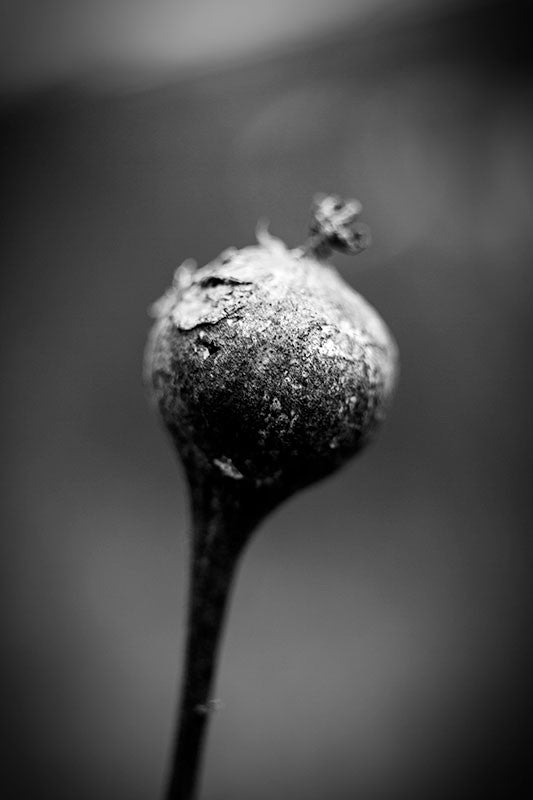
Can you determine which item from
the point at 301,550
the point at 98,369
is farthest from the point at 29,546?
the point at 301,550

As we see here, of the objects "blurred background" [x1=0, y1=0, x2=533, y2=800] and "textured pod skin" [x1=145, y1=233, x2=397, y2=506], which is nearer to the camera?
"textured pod skin" [x1=145, y1=233, x2=397, y2=506]

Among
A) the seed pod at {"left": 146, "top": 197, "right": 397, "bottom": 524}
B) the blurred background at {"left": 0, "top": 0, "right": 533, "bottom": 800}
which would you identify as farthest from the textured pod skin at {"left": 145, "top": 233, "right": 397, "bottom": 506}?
the blurred background at {"left": 0, "top": 0, "right": 533, "bottom": 800}

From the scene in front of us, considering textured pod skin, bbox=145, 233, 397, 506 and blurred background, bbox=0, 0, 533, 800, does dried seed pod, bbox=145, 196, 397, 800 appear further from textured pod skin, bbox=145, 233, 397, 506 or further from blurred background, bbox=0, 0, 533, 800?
blurred background, bbox=0, 0, 533, 800

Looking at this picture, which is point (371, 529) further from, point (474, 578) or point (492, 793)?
point (492, 793)

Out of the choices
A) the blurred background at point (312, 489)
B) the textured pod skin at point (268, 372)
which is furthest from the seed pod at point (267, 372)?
the blurred background at point (312, 489)

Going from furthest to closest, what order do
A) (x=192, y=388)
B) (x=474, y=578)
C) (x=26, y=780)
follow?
(x=474, y=578) → (x=26, y=780) → (x=192, y=388)

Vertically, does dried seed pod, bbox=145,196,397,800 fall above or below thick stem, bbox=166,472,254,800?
above

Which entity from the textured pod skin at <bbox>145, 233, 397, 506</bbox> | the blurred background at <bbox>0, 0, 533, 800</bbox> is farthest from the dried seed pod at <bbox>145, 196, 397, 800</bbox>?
the blurred background at <bbox>0, 0, 533, 800</bbox>
